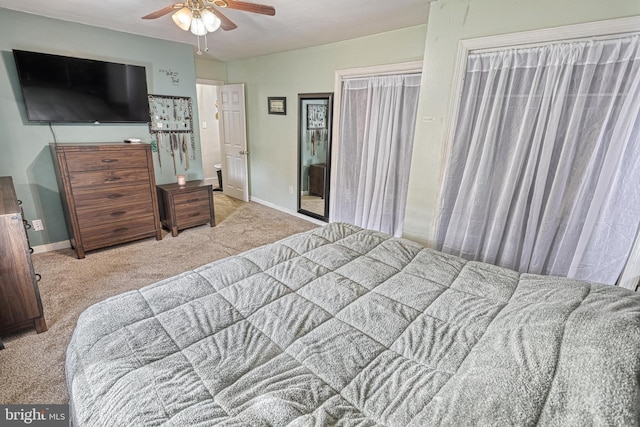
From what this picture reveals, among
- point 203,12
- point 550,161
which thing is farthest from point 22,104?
point 550,161

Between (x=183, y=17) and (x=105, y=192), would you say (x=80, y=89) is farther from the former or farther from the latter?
(x=183, y=17)

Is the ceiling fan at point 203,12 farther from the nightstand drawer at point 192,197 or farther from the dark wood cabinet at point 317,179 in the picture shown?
the dark wood cabinet at point 317,179

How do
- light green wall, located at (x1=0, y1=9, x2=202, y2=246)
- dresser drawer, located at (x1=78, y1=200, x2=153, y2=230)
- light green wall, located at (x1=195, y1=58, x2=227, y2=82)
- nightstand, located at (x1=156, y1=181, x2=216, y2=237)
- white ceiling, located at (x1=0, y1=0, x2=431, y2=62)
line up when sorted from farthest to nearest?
light green wall, located at (x1=195, y1=58, x2=227, y2=82) → nightstand, located at (x1=156, y1=181, x2=216, y2=237) → dresser drawer, located at (x1=78, y1=200, x2=153, y2=230) → light green wall, located at (x1=0, y1=9, x2=202, y2=246) → white ceiling, located at (x1=0, y1=0, x2=431, y2=62)

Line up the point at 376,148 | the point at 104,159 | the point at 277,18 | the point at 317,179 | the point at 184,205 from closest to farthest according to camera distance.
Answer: the point at 277,18 → the point at 104,159 → the point at 376,148 → the point at 184,205 → the point at 317,179

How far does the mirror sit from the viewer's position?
3.96 metres

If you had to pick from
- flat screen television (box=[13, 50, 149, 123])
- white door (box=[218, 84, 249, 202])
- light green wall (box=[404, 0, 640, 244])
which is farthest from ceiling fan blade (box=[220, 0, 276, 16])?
white door (box=[218, 84, 249, 202])

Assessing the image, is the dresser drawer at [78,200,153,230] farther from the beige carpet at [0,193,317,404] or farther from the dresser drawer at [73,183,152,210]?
the beige carpet at [0,193,317,404]

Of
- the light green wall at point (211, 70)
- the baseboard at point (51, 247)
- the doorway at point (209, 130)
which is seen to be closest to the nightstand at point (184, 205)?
the baseboard at point (51, 247)

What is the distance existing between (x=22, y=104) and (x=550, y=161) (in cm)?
476

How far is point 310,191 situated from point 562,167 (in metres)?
3.09

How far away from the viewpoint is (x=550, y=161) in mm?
2176

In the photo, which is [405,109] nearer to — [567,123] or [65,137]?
[567,123]

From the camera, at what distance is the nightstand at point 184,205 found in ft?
12.0

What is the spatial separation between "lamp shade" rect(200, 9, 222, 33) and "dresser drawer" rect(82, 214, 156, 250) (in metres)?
2.31
